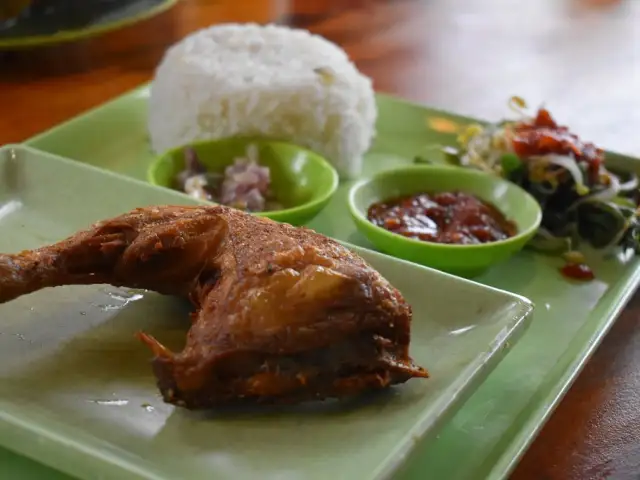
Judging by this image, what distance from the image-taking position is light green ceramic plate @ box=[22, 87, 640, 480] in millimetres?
1542

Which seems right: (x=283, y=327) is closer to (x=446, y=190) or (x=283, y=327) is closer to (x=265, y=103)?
(x=446, y=190)

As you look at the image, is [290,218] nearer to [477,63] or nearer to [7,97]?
[7,97]

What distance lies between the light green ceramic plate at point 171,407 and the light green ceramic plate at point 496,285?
0.32 feet

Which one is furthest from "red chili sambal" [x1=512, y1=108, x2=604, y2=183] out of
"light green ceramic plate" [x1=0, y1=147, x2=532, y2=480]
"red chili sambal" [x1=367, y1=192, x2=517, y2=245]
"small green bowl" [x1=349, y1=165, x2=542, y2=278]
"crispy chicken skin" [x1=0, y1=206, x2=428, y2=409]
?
"crispy chicken skin" [x1=0, y1=206, x2=428, y2=409]

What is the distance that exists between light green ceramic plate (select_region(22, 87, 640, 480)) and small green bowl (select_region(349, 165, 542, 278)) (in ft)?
0.31

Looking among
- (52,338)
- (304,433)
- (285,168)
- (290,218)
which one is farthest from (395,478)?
A: (285,168)

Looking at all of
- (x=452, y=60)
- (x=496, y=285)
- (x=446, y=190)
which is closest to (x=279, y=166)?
(x=446, y=190)

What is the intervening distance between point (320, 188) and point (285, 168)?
20 centimetres

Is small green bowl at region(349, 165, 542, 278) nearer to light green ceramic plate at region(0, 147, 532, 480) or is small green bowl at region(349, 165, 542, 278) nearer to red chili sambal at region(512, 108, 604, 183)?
red chili sambal at region(512, 108, 604, 183)

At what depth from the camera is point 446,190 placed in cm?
258

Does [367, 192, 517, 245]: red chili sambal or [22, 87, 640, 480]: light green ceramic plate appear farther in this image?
[367, 192, 517, 245]: red chili sambal

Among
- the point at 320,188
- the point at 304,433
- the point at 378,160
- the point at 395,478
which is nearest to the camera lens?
the point at 395,478

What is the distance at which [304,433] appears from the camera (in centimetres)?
140

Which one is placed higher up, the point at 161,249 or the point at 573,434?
the point at 161,249
